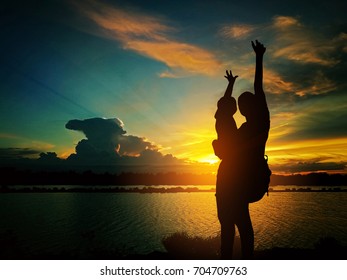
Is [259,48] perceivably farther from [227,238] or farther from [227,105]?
[227,238]

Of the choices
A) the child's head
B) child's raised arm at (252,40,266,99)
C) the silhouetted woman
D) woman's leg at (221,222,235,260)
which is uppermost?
child's raised arm at (252,40,266,99)

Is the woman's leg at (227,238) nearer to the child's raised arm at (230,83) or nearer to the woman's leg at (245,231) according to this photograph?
the woman's leg at (245,231)

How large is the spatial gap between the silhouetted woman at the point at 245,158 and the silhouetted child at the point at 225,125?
46mm

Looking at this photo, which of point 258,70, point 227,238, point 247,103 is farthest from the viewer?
point 227,238

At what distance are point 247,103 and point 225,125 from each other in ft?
2.07

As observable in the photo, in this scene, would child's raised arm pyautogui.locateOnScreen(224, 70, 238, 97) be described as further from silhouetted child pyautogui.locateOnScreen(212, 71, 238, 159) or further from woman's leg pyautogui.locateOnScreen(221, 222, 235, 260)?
woman's leg pyautogui.locateOnScreen(221, 222, 235, 260)

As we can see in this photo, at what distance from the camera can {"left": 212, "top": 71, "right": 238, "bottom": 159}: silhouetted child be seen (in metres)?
6.55

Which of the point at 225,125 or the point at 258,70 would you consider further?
the point at 225,125

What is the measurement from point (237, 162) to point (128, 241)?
2183 cm

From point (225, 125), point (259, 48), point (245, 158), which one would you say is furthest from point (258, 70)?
point (245, 158)

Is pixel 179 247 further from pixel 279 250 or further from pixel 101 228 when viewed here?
pixel 101 228

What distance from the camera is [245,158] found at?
21.1 feet

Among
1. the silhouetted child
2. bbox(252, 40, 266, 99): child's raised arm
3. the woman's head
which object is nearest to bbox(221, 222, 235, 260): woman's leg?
the silhouetted child

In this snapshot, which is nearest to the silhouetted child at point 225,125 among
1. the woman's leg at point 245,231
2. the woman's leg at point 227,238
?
the woman's leg at point 245,231
